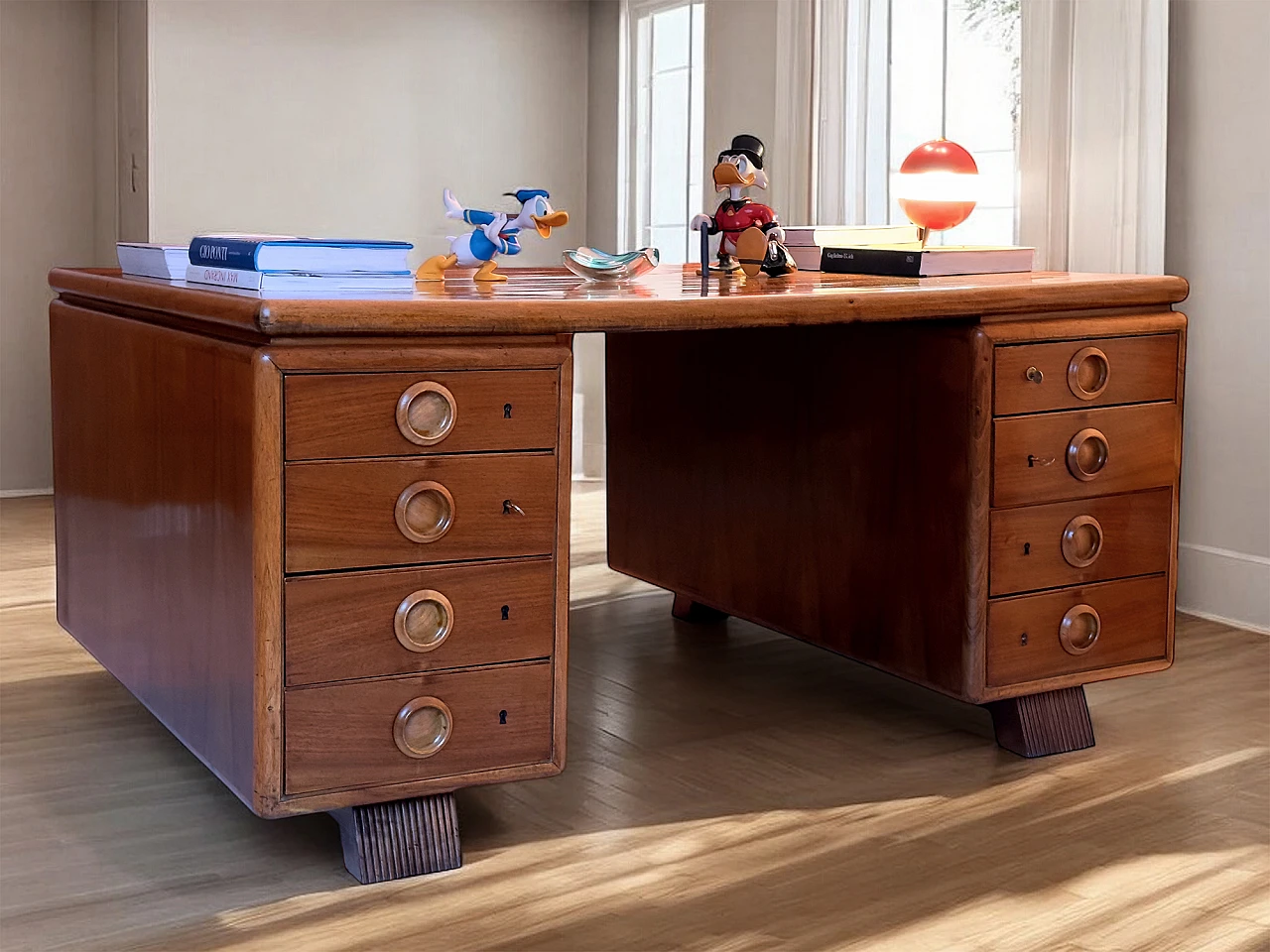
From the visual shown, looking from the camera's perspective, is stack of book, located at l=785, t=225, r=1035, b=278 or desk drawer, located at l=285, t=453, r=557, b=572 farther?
stack of book, located at l=785, t=225, r=1035, b=278

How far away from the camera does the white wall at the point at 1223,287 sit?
9.80 feet

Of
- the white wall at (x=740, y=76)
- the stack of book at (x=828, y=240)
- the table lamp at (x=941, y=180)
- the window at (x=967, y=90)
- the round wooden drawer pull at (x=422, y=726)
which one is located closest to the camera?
the round wooden drawer pull at (x=422, y=726)

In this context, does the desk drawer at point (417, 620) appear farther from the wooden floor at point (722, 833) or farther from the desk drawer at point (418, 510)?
the wooden floor at point (722, 833)

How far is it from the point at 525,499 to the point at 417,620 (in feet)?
0.63

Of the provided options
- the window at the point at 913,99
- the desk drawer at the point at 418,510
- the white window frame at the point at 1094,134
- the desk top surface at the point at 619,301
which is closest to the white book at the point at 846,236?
the desk top surface at the point at 619,301

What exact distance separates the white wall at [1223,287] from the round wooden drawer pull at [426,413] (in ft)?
6.59

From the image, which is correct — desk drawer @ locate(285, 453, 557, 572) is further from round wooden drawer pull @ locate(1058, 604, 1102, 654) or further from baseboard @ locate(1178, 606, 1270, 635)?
baseboard @ locate(1178, 606, 1270, 635)

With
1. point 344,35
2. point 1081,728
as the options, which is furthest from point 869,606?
point 344,35

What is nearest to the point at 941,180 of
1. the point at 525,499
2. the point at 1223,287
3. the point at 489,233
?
the point at 1223,287

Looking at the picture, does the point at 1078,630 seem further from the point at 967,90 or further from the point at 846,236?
the point at 967,90

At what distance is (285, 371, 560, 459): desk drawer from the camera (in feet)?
5.30

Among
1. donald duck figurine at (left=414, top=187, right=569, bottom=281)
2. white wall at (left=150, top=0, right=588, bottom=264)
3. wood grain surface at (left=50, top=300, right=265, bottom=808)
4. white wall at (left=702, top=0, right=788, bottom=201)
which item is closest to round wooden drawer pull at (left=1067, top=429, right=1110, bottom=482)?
donald duck figurine at (left=414, top=187, right=569, bottom=281)

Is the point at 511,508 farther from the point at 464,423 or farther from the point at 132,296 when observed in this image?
the point at 132,296

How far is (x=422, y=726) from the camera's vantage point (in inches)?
67.7
